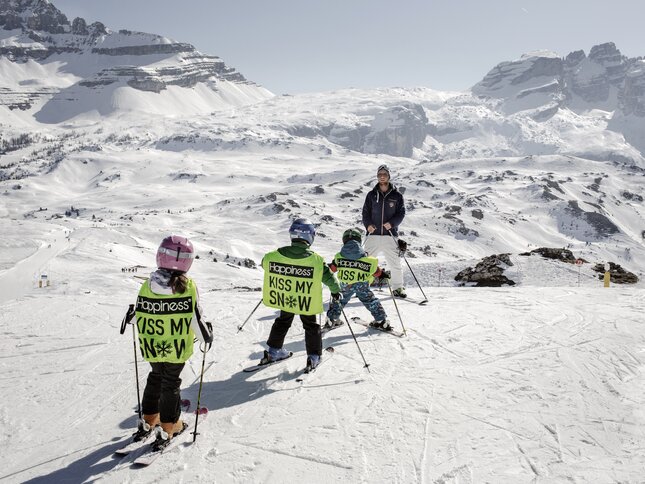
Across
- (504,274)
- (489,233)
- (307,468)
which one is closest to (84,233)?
(504,274)

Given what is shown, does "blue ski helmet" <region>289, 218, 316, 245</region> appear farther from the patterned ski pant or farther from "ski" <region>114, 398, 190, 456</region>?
"ski" <region>114, 398, 190, 456</region>

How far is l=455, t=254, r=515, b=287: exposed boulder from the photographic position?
1806cm

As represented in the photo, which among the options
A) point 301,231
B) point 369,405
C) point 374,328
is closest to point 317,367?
point 369,405

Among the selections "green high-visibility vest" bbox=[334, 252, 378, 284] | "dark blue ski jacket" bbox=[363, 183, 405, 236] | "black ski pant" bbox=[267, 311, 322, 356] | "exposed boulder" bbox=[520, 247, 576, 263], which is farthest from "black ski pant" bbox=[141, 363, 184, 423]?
"exposed boulder" bbox=[520, 247, 576, 263]

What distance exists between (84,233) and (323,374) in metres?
45.3

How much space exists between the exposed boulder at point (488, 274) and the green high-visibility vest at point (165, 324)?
627 inches

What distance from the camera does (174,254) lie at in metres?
4.26

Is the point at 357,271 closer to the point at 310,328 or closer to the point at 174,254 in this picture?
the point at 310,328

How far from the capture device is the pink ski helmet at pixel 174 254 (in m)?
4.24

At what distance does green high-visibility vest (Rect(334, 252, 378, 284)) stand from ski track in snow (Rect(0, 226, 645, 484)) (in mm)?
1113

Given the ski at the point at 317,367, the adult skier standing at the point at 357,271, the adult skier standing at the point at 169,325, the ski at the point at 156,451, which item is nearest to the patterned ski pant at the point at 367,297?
the adult skier standing at the point at 357,271

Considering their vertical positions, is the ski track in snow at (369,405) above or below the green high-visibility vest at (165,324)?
below

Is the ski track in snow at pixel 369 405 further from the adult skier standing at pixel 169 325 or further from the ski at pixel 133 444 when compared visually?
the adult skier standing at pixel 169 325

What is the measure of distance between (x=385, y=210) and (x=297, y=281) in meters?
4.73
